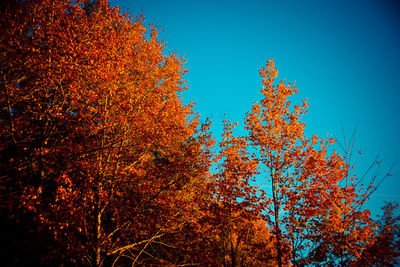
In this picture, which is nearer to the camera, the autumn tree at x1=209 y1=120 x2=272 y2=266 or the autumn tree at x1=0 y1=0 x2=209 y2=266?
the autumn tree at x1=0 y1=0 x2=209 y2=266

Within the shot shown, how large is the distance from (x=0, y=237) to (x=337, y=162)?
1426 centimetres

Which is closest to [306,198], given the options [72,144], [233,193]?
[233,193]

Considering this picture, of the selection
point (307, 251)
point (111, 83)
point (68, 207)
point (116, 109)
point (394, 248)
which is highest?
point (111, 83)

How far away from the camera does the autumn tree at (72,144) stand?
5910 mm

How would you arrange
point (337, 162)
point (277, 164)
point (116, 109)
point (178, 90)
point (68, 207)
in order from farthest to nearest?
point (178, 90), point (277, 164), point (337, 162), point (116, 109), point (68, 207)

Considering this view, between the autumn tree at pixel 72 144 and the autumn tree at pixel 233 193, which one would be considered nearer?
the autumn tree at pixel 72 144

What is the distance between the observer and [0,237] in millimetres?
6219

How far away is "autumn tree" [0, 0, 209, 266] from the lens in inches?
233

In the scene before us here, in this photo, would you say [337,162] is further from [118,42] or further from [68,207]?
[118,42]

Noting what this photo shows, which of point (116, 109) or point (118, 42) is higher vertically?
point (118, 42)

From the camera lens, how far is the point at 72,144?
24.7ft

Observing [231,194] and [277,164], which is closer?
[277,164]

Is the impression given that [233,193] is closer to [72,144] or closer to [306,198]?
[306,198]

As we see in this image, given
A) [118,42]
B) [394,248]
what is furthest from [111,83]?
[394,248]
